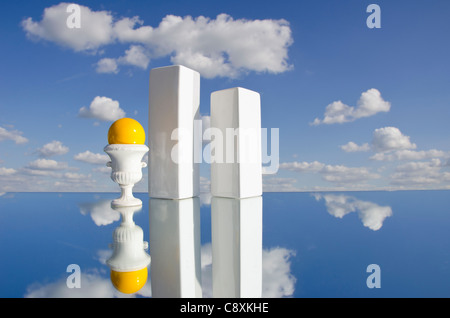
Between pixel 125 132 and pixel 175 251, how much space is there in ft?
5.07

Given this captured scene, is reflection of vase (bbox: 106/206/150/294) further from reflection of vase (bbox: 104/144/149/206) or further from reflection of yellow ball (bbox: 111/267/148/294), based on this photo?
reflection of vase (bbox: 104/144/149/206)

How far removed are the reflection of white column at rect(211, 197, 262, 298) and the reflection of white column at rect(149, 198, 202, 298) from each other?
106mm

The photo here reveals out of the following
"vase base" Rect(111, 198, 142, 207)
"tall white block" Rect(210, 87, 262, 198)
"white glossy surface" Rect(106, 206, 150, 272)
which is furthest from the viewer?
"tall white block" Rect(210, 87, 262, 198)

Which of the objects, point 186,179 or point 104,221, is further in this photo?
point 186,179

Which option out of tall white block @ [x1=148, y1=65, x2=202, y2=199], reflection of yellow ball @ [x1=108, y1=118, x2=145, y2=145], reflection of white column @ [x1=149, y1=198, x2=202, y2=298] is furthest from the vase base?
reflection of yellow ball @ [x1=108, y1=118, x2=145, y2=145]

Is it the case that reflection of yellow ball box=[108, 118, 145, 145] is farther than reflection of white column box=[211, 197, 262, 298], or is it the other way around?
reflection of yellow ball box=[108, 118, 145, 145]

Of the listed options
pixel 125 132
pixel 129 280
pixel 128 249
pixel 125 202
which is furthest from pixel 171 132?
pixel 129 280

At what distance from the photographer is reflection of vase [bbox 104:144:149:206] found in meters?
2.85

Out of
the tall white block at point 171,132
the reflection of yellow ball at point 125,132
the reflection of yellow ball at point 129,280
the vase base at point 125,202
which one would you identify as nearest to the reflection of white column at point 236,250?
the reflection of yellow ball at point 129,280
